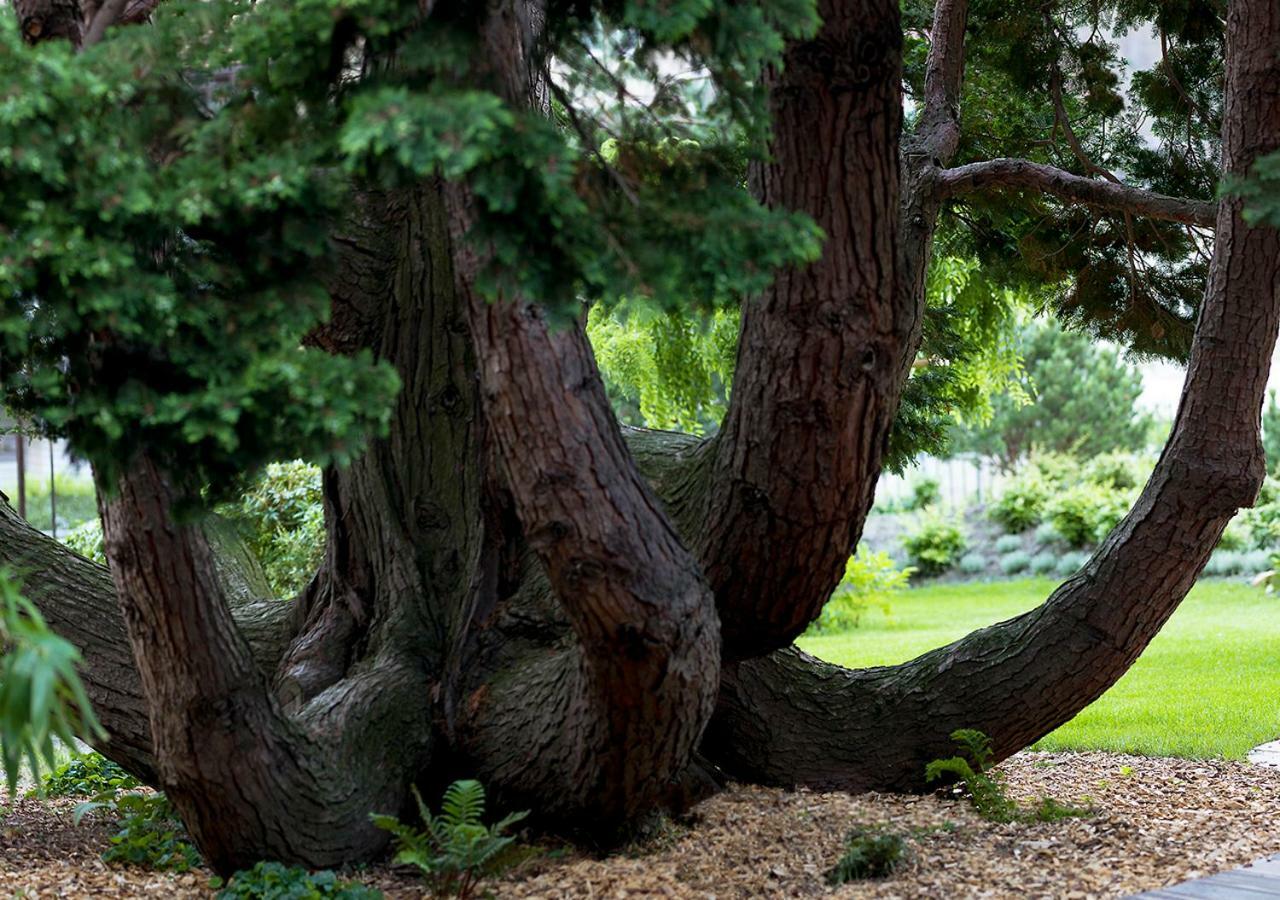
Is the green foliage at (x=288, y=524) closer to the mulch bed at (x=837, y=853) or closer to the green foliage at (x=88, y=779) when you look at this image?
the green foliage at (x=88, y=779)

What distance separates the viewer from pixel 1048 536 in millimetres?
17781

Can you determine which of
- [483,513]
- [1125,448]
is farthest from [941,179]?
[1125,448]

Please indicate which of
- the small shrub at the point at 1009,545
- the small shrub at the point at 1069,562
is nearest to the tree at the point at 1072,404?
the small shrub at the point at 1009,545

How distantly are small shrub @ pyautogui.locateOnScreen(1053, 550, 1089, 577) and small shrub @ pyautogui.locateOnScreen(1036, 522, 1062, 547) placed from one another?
0.42 meters

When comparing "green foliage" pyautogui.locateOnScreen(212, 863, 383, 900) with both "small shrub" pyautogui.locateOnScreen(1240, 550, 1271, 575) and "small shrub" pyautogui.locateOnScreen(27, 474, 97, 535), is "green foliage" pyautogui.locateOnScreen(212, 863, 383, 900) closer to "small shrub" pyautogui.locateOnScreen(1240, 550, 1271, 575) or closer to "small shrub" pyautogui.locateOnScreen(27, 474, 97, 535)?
"small shrub" pyautogui.locateOnScreen(1240, 550, 1271, 575)

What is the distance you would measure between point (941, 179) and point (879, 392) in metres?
1.49

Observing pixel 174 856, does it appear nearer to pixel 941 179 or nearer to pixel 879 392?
pixel 879 392

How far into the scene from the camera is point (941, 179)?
5.04 metres

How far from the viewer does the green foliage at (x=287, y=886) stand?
3857mm

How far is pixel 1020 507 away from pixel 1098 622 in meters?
14.1

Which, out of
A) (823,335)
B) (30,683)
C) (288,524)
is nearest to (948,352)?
(823,335)

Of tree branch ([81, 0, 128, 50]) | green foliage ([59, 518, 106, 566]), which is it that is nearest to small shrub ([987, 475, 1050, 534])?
green foliage ([59, 518, 106, 566])

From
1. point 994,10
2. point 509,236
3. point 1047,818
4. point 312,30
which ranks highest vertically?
point 994,10

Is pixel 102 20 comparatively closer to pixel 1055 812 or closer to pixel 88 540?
pixel 1055 812
